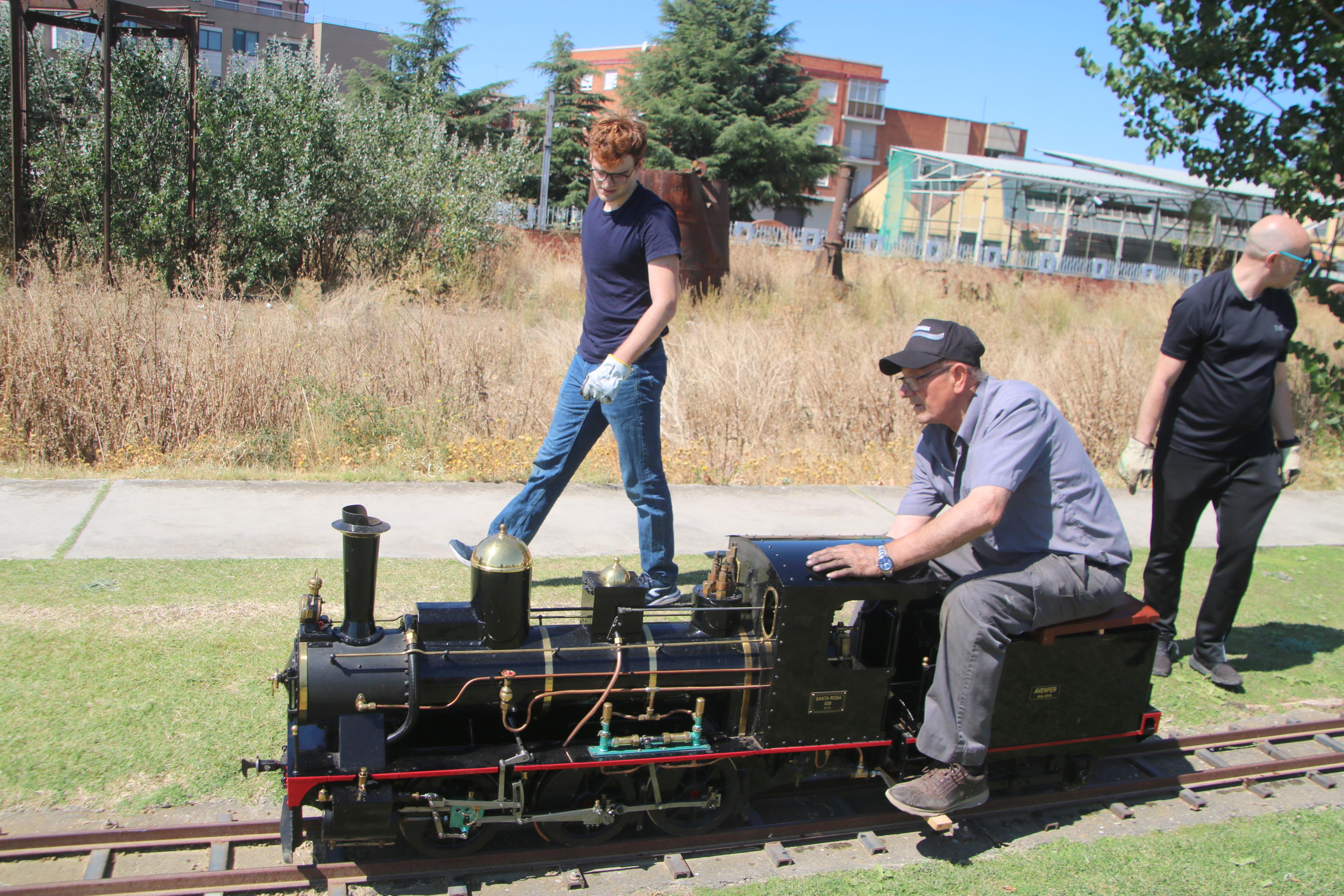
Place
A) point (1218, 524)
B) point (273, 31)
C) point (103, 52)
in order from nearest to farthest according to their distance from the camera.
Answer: point (1218, 524)
point (103, 52)
point (273, 31)

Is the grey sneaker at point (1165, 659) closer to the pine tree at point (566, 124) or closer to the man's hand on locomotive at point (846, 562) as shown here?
the man's hand on locomotive at point (846, 562)

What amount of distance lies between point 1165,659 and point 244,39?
61.8 m

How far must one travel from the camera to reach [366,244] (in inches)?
629

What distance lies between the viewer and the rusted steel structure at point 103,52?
11.1m

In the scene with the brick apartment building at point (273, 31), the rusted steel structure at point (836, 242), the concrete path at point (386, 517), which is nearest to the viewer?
the concrete path at point (386, 517)

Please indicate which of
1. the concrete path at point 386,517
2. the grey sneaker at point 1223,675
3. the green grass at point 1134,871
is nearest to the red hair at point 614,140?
the concrete path at point 386,517

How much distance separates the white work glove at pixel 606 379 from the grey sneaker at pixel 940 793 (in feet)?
6.74

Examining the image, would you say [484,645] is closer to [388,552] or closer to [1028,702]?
[1028,702]

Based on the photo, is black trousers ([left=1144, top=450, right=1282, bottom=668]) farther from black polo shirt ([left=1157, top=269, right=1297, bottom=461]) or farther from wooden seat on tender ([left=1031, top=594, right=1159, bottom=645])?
wooden seat on tender ([left=1031, top=594, right=1159, bottom=645])

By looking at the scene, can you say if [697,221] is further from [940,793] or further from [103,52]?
[940,793]

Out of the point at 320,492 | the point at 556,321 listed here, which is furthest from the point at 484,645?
the point at 556,321

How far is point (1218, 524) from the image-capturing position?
5117 millimetres

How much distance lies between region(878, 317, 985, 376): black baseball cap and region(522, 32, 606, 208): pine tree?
107 feet

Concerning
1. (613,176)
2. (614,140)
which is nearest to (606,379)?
(613,176)
